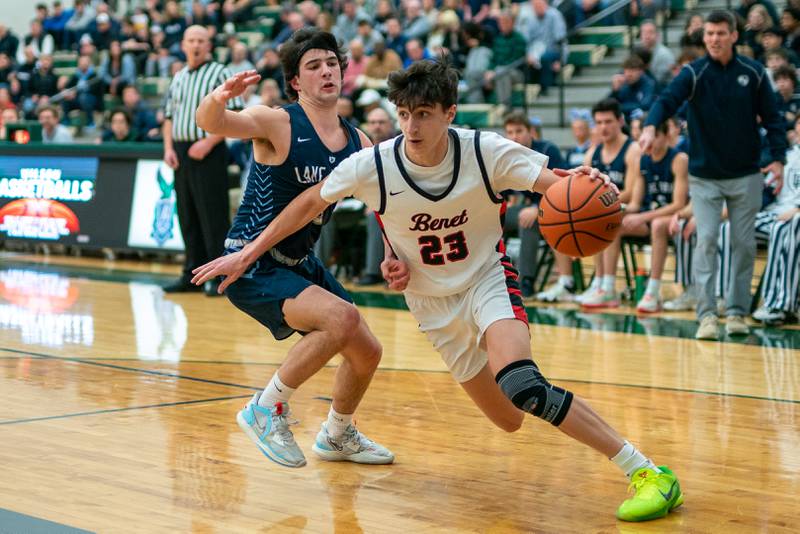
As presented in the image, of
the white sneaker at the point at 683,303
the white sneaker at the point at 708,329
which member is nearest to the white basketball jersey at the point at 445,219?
the white sneaker at the point at 708,329

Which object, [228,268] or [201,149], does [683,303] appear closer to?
[201,149]

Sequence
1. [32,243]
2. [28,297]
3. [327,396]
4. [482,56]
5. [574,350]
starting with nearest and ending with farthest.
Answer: [327,396] → [574,350] → [28,297] → [32,243] → [482,56]

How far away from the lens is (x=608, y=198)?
4.21 m

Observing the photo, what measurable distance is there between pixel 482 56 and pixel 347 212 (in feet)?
16.2

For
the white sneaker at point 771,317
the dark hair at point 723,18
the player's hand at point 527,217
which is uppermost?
the dark hair at point 723,18

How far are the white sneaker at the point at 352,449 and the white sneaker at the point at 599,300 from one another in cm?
507

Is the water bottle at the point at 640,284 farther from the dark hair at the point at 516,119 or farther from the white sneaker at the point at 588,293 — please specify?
the dark hair at the point at 516,119

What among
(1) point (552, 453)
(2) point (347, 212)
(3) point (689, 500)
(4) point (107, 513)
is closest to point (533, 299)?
(2) point (347, 212)

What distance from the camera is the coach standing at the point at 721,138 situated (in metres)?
7.85

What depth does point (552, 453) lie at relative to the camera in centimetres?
485

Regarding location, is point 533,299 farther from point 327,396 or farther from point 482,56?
point 482,56

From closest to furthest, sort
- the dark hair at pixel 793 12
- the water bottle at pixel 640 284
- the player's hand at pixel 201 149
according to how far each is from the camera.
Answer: the water bottle at pixel 640 284 → the player's hand at pixel 201 149 → the dark hair at pixel 793 12

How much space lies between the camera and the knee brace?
3.91 m

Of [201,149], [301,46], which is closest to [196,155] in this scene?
[201,149]
